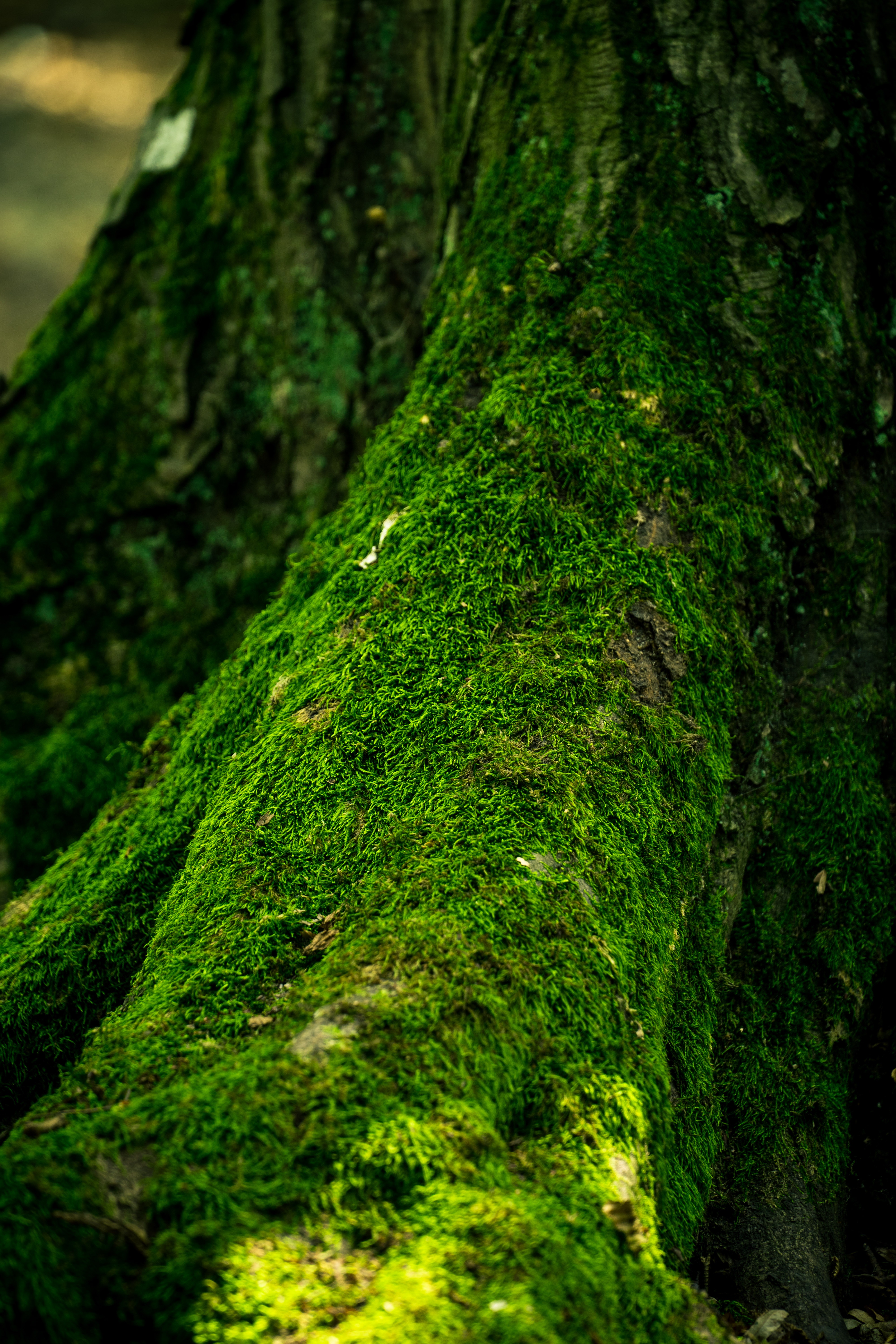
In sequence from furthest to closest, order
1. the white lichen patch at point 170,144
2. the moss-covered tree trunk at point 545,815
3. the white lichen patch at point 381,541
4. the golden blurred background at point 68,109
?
the golden blurred background at point 68,109, the white lichen patch at point 170,144, the white lichen patch at point 381,541, the moss-covered tree trunk at point 545,815

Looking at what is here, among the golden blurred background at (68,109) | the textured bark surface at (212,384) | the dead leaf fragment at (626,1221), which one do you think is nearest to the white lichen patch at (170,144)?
the textured bark surface at (212,384)

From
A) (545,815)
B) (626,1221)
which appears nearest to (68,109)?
(545,815)

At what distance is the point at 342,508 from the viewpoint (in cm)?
280

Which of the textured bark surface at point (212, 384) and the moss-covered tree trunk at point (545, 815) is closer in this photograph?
the moss-covered tree trunk at point (545, 815)

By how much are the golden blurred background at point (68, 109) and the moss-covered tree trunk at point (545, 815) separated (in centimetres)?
1250

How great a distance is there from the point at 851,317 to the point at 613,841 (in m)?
1.93

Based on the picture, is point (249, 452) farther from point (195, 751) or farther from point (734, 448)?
point (734, 448)

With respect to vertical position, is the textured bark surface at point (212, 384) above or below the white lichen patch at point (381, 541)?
above

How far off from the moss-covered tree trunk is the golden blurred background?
12.5 m

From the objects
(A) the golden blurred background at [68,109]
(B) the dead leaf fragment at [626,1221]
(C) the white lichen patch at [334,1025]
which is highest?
(A) the golden blurred background at [68,109]

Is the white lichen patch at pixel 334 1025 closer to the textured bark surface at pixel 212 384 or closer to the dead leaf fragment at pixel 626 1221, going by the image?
the dead leaf fragment at pixel 626 1221

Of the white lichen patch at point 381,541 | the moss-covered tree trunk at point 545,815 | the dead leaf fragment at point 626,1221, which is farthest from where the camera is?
the white lichen patch at point 381,541

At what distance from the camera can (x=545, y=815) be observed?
1.92 meters

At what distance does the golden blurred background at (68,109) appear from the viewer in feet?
44.7
